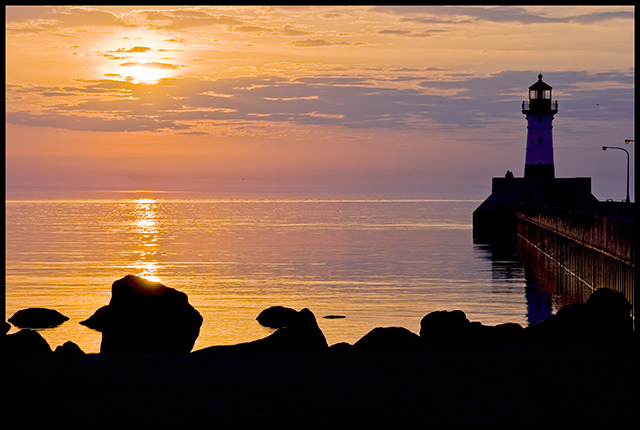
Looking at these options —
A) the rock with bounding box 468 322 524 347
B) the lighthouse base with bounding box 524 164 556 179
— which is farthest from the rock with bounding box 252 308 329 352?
the lighthouse base with bounding box 524 164 556 179

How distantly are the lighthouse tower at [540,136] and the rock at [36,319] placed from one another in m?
51.4

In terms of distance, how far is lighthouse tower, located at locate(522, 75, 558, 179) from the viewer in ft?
218

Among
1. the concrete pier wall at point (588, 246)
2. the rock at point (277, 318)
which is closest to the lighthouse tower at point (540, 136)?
the concrete pier wall at point (588, 246)

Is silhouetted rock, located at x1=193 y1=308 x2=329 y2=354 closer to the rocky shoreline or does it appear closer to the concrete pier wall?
the rocky shoreline

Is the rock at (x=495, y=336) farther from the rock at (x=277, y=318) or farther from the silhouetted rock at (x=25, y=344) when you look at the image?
the rock at (x=277, y=318)

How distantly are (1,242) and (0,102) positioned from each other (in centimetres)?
96

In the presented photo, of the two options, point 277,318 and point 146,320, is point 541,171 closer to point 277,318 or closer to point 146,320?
point 277,318

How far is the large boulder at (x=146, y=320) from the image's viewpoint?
14977 millimetres

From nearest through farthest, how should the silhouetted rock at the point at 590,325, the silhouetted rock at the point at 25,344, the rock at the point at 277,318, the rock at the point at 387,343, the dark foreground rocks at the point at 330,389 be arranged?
the dark foreground rocks at the point at 330,389
the silhouetted rock at the point at 25,344
the rock at the point at 387,343
the silhouetted rock at the point at 590,325
the rock at the point at 277,318

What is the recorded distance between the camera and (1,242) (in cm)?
567

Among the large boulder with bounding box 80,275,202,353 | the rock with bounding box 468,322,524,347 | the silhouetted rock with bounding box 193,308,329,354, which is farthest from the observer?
the large boulder with bounding box 80,275,202,353

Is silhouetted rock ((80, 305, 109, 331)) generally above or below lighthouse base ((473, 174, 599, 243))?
below

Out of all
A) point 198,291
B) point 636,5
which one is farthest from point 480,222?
point 636,5

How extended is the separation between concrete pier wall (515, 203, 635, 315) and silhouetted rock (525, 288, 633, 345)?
708cm
